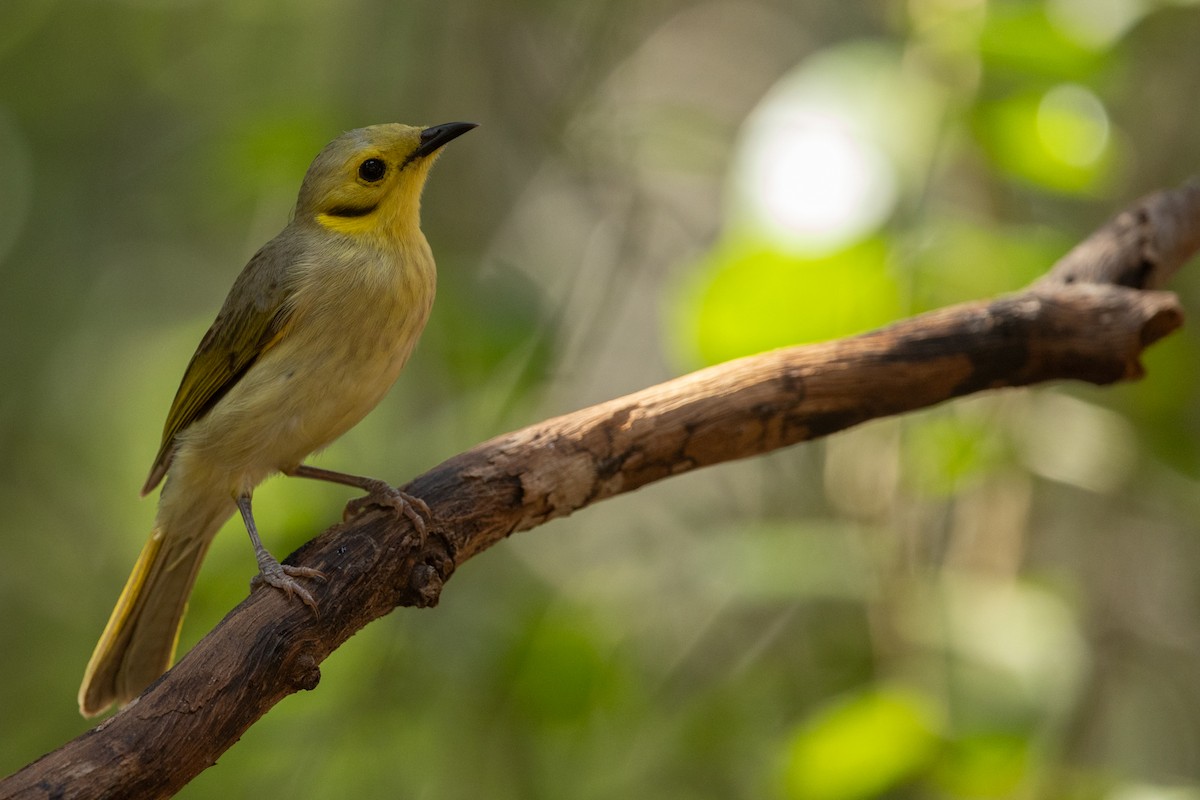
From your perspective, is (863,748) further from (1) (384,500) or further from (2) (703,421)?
(1) (384,500)

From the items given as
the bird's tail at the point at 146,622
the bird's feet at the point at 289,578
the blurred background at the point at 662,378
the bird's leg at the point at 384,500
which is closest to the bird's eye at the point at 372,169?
the blurred background at the point at 662,378

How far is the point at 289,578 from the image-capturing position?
1.92 m

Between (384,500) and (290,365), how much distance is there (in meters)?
0.43

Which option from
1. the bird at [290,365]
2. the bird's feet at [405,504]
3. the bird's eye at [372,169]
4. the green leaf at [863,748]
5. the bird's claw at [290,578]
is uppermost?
the bird's eye at [372,169]

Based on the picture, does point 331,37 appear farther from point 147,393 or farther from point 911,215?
point 911,215

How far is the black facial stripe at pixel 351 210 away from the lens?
2592 mm

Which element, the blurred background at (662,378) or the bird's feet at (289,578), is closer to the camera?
the bird's feet at (289,578)

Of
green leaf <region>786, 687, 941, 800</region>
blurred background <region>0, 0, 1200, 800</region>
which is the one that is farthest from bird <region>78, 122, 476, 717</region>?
Answer: green leaf <region>786, 687, 941, 800</region>

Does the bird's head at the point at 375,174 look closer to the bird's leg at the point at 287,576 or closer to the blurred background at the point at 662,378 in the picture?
the blurred background at the point at 662,378

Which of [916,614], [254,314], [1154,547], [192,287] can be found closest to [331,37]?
[192,287]

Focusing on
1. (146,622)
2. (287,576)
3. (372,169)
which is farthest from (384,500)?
(372,169)

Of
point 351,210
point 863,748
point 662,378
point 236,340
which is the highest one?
point 662,378

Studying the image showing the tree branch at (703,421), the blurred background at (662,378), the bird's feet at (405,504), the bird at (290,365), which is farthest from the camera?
the blurred background at (662,378)

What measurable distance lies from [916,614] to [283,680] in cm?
170
